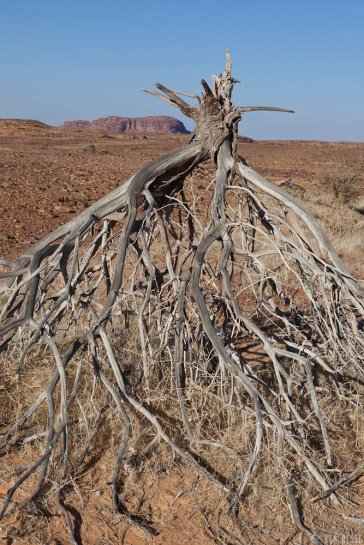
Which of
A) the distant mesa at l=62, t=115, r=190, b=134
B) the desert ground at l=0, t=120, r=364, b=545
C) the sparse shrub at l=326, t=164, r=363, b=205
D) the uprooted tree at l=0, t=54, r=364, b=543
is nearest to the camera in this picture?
the desert ground at l=0, t=120, r=364, b=545

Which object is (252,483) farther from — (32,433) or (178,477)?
(32,433)

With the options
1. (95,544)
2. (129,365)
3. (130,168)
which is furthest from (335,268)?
(130,168)

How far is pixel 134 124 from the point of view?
380 ft

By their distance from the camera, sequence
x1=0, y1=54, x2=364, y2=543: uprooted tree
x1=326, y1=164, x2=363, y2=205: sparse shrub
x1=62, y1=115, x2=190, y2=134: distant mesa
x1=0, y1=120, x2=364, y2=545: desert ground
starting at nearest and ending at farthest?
1. x1=0, y1=120, x2=364, y2=545: desert ground
2. x1=0, y1=54, x2=364, y2=543: uprooted tree
3. x1=326, y1=164, x2=363, y2=205: sparse shrub
4. x1=62, y1=115, x2=190, y2=134: distant mesa

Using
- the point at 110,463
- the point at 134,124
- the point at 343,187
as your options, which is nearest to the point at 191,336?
the point at 110,463

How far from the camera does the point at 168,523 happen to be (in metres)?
2.88

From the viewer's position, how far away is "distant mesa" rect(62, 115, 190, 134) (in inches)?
4418

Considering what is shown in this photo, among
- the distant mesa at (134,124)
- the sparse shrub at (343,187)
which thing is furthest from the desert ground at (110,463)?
the distant mesa at (134,124)

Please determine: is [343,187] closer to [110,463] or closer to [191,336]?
[191,336]

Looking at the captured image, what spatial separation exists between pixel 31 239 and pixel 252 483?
6789 mm

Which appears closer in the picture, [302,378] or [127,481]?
[127,481]

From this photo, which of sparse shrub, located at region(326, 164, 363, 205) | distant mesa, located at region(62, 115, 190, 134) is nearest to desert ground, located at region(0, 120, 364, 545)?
sparse shrub, located at region(326, 164, 363, 205)

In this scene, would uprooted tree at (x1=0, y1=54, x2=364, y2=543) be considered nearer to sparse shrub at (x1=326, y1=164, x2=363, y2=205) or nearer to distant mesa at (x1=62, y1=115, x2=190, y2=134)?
sparse shrub at (x1=326, y1=164, x2=363, y2=205)

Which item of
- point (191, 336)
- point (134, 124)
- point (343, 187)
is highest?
point (191, 336)
